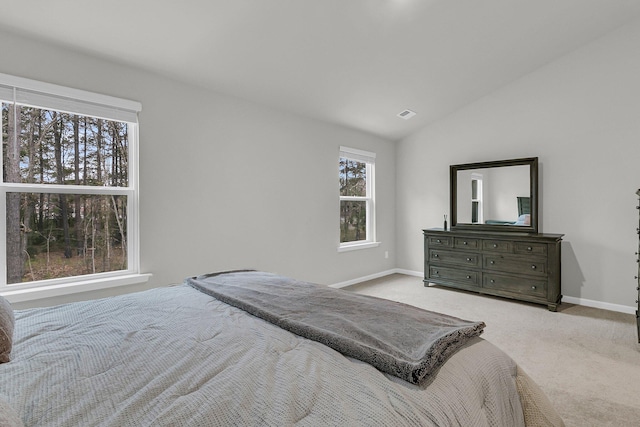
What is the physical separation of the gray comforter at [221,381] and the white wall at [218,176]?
5.43 feet

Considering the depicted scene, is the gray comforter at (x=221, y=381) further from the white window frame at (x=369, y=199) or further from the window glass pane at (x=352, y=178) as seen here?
the white window frame at (x=369, y=199)

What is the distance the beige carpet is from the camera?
1946mm

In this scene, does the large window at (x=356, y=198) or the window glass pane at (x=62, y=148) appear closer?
the window glass pane at (x=62, y=148)

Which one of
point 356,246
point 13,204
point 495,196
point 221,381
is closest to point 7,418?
point 221,381

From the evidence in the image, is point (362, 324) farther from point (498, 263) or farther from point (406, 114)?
point (406, 114)

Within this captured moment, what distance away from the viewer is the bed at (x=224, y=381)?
0.80 metres

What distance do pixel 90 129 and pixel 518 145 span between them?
190 inches

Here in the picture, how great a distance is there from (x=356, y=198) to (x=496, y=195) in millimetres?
1926

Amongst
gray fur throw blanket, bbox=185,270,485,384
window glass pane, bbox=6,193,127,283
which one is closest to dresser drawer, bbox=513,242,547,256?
gray fur throw blanket, bbox=185,270,485,384

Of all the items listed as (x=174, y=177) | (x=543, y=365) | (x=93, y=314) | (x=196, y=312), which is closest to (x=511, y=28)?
(x=543, y=365)

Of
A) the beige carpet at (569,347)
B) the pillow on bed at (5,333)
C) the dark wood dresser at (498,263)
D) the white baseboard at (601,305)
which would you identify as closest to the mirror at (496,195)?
the dark wood dresser at (498,263)

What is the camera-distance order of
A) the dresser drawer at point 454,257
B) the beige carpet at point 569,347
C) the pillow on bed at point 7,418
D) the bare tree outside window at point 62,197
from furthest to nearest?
1. the dresser drawer at point 454,257
2. the bare tree outside window at point 62,197
3. the beige carpet at point 569,347
4. the pillow on bed at point 7,418

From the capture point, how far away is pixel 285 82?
3.37 meters

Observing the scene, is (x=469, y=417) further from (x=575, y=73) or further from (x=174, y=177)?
(x=575, y=73)
